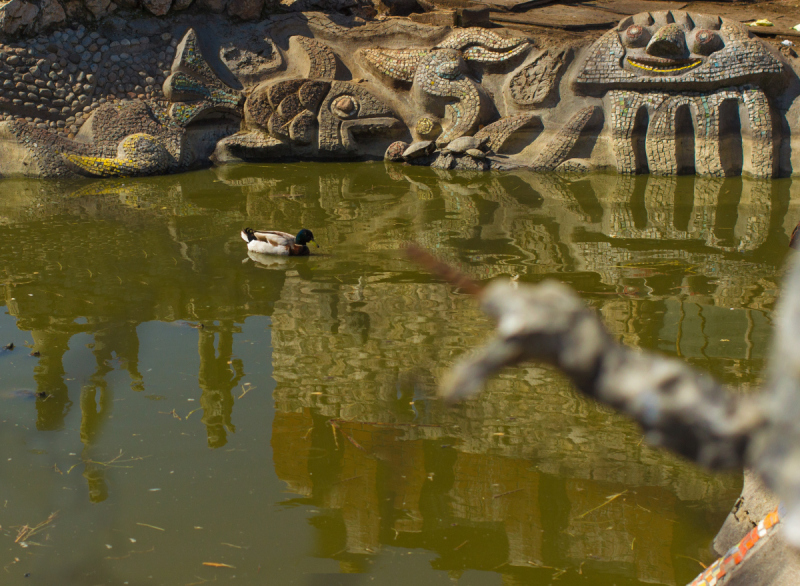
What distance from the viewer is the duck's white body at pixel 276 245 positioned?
18.0 ft

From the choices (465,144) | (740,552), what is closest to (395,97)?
(465,144)

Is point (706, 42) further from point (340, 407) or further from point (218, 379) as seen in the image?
point (218, 379)

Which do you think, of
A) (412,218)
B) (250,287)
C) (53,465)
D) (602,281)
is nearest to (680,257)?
(602,281)

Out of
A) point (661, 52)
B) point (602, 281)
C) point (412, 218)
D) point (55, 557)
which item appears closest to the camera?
point (55, 557)

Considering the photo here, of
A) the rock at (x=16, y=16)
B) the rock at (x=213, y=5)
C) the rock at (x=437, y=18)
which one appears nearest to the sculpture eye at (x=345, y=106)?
the rock at (x=437, y=18)

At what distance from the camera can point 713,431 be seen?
73cm

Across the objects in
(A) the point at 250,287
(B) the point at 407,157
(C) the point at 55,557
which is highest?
(B) the point at 407,157

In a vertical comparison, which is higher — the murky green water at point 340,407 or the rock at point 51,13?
the rock at point 51,13

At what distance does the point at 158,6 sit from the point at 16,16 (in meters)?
1.64

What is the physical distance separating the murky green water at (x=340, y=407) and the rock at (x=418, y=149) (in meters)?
2.52

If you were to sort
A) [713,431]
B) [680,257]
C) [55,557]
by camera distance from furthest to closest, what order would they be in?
[680,257] < [55,557] < [713,431]

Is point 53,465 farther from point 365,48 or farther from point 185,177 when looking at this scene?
point 365,48

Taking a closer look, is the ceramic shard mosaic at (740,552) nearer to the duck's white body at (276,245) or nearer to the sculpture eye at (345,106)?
the duck's white body at (276,245)

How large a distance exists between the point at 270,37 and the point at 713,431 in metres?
10.2
